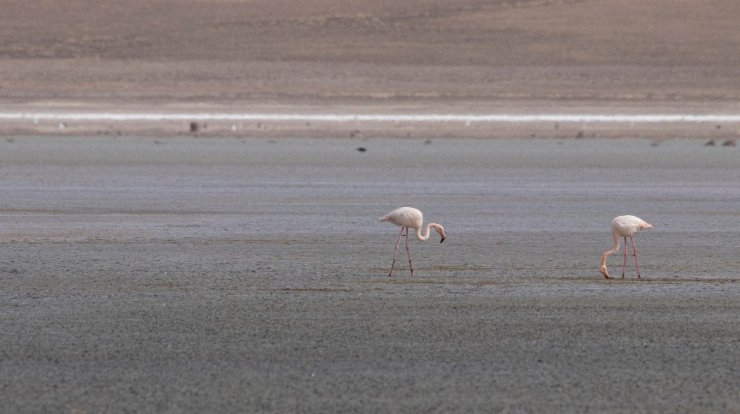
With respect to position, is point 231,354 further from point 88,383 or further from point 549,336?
point 549,336

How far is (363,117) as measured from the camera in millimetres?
45562

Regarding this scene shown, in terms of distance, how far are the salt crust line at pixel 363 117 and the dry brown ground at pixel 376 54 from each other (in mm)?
4464

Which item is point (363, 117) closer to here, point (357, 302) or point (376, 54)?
point (376, 54)

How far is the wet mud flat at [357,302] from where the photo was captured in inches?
305

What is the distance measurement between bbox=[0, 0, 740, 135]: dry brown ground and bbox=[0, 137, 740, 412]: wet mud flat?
34.4 meters

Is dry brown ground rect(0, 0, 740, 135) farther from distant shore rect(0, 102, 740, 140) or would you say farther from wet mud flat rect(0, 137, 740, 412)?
wet mud flat rect(0, 137, 740, 412)

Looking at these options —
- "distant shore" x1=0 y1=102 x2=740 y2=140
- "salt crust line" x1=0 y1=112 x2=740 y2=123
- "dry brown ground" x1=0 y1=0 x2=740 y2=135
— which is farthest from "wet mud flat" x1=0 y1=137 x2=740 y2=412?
"dry brown ground" x1=0 y1=0 x2=740 y2=135

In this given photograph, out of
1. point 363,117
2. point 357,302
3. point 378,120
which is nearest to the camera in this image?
point 357,302

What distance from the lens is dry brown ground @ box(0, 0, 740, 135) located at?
58.7 m

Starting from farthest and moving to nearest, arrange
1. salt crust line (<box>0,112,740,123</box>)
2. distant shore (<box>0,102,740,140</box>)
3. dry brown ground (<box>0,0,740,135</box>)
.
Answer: dry brown ground (<box>0,0,740,135</box>), salt crust line (<box>0,112,740,123</box>), distant shore (<box>0,102,740,140</box>)

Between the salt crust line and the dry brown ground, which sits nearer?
the salt crust line

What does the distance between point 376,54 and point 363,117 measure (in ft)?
89.6

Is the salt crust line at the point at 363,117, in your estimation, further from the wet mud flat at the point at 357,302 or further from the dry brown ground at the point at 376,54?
the wet mud flat at the point at 357,302

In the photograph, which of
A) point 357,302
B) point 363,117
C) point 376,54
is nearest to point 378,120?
point 363,117
